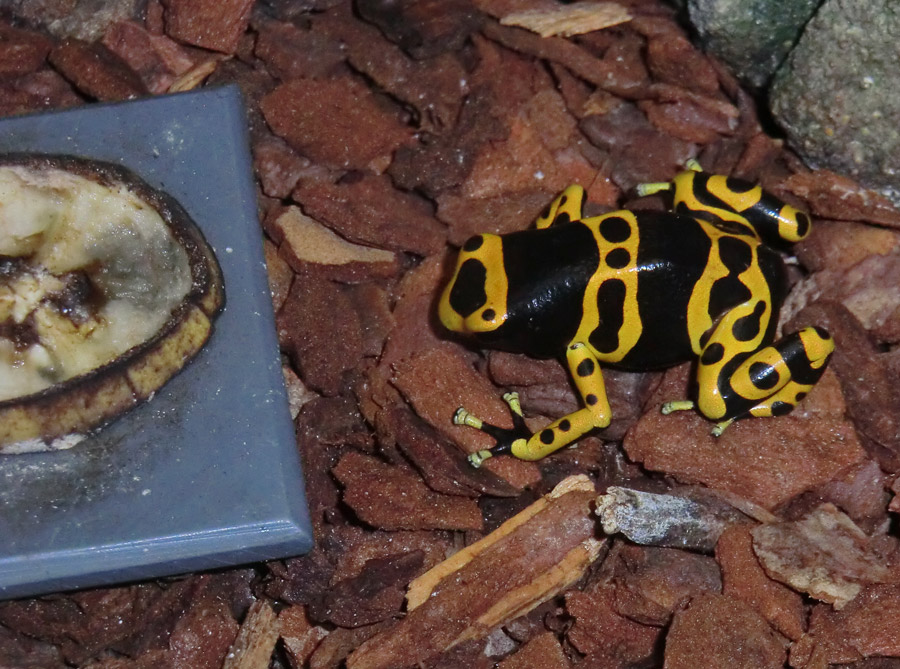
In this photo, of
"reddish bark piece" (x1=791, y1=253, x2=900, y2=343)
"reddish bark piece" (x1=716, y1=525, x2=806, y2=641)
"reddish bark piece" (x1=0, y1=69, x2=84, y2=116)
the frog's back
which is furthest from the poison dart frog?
"reddish bark piece" (x1=0, y1=69, x2=84, y2=116)

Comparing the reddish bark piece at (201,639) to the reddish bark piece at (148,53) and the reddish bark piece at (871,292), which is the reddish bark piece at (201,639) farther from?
the reddish bark piece at (871,292)

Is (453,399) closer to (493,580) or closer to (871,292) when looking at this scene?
(493,580)

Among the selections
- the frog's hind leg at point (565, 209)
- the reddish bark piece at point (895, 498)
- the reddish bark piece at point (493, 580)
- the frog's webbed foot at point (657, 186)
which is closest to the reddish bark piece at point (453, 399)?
Answer: the reddish bark piece at point (493, 580)

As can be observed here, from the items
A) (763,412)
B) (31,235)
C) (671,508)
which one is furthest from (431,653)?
(31,235)

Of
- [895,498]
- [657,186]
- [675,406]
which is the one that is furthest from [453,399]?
[895,498]

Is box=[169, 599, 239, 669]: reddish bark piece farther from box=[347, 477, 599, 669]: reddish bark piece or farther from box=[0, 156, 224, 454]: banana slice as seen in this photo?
box=[0, 156, 224, 454]: banana slice

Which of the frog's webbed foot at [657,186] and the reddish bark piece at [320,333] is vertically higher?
the frog's webbed foot at [657,186]
